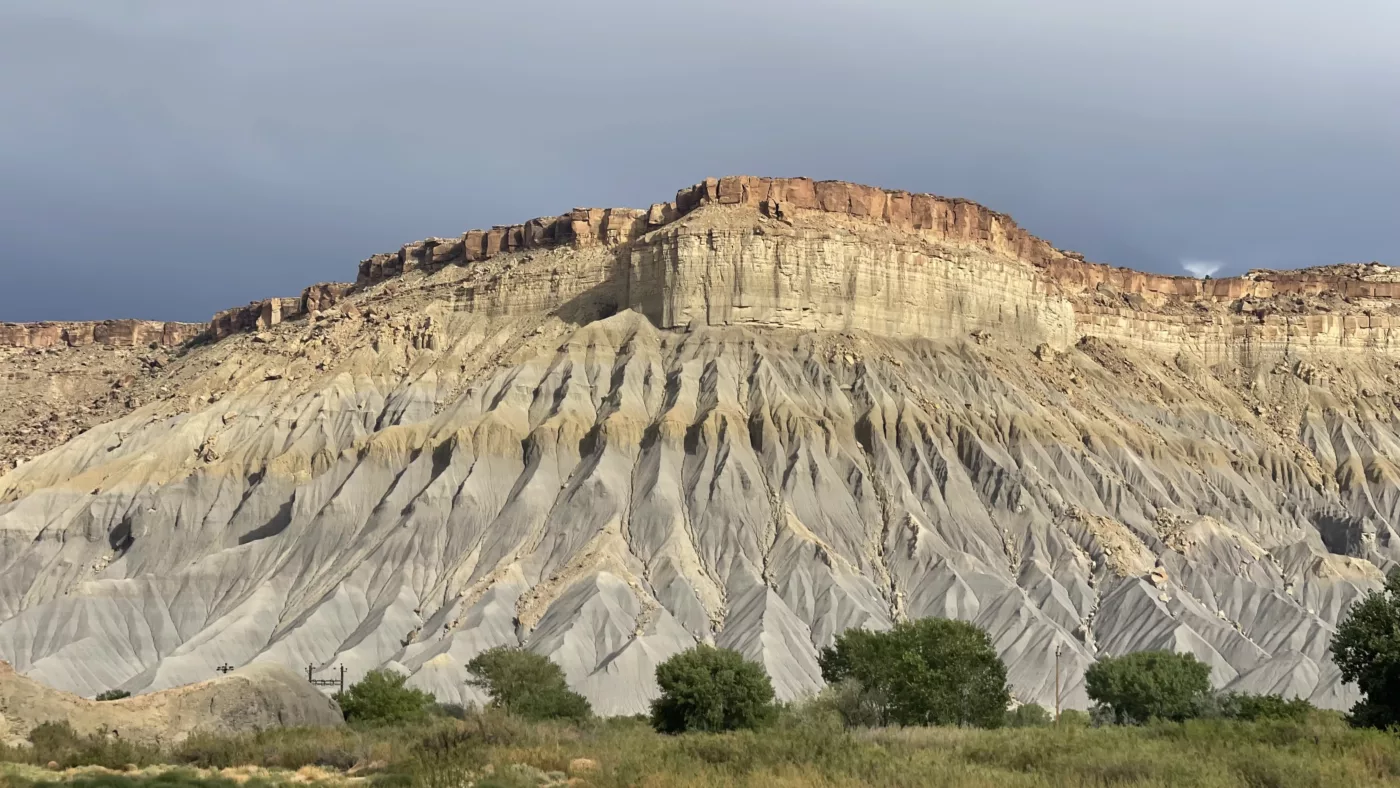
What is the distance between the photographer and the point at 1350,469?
90.4 m

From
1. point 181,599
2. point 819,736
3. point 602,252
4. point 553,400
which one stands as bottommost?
point 181,599

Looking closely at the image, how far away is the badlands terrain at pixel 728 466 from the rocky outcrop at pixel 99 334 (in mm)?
16060

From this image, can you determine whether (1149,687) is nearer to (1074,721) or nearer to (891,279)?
(1074,721)

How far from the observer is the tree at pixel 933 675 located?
142 ft

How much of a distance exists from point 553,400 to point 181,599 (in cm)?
2295

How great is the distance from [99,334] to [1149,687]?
336ft

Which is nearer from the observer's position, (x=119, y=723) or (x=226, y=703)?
(x=119, y=723)

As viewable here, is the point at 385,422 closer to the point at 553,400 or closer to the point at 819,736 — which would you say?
the point at 553,400

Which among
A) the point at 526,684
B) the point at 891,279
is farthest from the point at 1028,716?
the point at 891,279

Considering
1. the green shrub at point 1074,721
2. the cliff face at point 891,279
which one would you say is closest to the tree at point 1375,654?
the green shrub at point 1074,721

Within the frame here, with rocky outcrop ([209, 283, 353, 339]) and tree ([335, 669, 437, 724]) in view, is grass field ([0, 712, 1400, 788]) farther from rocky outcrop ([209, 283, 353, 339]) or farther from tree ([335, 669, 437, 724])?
rocky outcrop ([209, 283, 353, 339])

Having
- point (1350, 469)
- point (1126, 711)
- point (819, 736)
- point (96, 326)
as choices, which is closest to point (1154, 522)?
point (1350, 469)

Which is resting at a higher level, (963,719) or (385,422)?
(385,422)

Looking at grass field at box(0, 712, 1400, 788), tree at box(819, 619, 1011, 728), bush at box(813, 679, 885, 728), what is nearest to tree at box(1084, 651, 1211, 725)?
tree at box(819, 619, 1011, 728)
